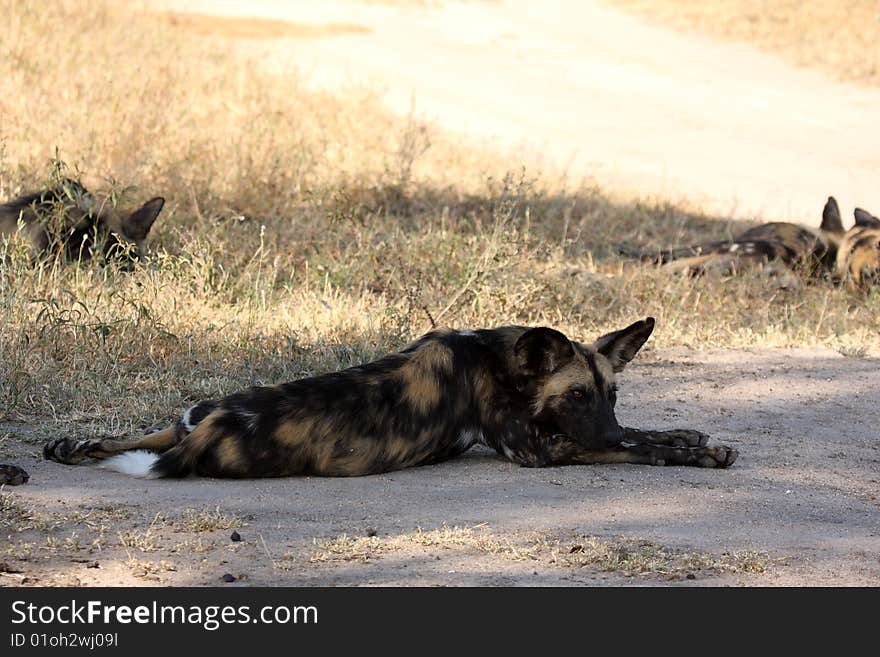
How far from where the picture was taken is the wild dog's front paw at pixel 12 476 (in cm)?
457

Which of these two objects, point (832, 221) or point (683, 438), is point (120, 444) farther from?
point (832, 221)

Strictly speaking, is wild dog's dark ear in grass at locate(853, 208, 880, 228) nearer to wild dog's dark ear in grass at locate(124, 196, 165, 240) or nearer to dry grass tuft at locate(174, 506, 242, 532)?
wild dog's dark ear in grass at locate(124, 196, 165, 240)

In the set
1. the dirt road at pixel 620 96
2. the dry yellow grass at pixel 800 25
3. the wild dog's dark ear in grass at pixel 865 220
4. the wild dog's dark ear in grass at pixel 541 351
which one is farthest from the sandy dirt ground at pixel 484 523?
the dry yellow grass at pixel 800 25

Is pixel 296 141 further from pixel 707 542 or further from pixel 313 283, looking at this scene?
pixel 707 542

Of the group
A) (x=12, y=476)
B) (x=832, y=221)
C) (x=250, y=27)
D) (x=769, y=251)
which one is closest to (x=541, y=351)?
(x=12, y=476)

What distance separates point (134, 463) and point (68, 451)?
33cm

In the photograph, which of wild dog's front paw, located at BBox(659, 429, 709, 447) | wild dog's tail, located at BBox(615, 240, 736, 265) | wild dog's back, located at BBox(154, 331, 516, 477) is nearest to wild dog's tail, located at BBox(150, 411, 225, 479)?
wild dog's back, located at BBox(154, 331, 516, 477)

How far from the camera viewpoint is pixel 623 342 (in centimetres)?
541

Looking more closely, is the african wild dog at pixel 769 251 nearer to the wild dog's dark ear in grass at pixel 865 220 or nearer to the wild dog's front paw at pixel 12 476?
the wild dog's dark ear in grass at pixel 865 220

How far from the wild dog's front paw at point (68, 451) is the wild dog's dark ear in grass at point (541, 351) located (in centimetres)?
168

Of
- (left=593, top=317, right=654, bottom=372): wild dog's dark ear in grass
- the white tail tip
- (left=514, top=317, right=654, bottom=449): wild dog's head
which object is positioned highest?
(left=593, top=317, right=654, bottom=372): wild dog's dark ear in grass

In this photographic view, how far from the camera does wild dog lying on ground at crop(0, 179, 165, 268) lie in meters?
7.58

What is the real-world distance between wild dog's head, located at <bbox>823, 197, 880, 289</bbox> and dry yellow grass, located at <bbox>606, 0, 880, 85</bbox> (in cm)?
710
